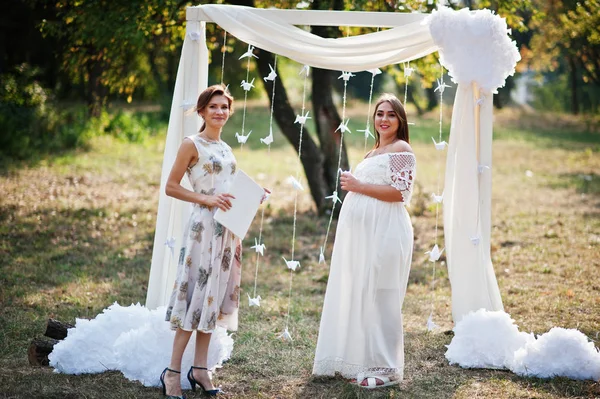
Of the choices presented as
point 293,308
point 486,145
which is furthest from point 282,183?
point 486,145

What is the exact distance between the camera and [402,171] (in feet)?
15.4

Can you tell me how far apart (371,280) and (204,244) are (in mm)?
1208

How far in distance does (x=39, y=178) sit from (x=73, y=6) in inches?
159

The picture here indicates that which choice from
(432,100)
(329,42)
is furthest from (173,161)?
(432,100)

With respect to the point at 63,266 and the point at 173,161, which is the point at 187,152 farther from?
the point at 63,266

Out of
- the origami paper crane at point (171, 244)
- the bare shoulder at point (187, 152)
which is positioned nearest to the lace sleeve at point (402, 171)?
the bare shoulder at point (187, 152)

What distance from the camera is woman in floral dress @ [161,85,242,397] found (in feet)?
14.4

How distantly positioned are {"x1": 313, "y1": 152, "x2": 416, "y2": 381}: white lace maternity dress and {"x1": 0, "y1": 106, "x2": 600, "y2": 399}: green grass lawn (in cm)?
20

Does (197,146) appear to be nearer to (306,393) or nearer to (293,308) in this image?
(306,393)

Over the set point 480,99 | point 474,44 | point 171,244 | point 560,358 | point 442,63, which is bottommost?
point 560,358

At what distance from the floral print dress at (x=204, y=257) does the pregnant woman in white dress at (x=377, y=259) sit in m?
0.89

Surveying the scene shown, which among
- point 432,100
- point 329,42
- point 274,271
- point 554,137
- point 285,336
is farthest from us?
point 432,100

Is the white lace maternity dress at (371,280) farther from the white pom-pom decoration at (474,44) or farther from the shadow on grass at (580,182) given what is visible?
the shadow on grass at (580,182)

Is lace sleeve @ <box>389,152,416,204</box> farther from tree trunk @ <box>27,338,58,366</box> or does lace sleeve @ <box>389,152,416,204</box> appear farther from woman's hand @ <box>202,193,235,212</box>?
tree trunk @ <box>27,338,58,366</box>
